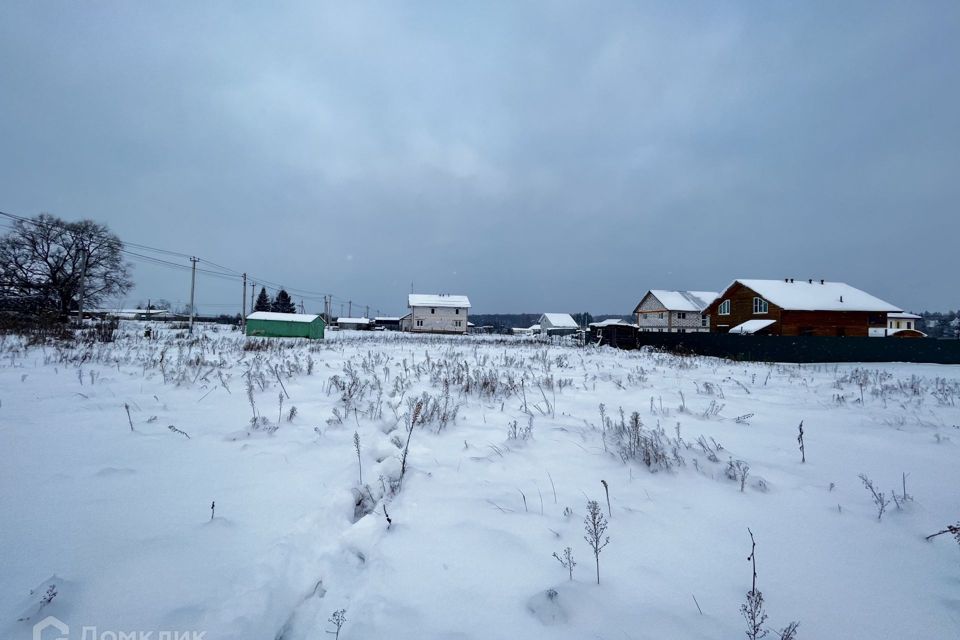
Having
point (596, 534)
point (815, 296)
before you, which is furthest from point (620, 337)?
point (596, 534)

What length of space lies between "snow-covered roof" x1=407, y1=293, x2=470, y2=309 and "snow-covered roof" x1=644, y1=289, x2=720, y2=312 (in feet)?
94.4

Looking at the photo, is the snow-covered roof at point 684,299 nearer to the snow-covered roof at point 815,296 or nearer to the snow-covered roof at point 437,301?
the snow-covered roof at point 815,296

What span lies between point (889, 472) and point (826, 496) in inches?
40.4

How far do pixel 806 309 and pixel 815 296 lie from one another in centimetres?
379

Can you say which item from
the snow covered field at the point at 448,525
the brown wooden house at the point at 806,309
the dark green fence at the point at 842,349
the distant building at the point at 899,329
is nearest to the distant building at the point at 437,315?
the brown wooden house at the point at 806,309

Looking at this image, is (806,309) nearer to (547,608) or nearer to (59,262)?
(547,608)

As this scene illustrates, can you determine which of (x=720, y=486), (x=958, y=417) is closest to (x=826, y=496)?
(x=720, y=486)

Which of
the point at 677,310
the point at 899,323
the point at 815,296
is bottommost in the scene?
the point at 899,323

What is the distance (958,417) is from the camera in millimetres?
4930

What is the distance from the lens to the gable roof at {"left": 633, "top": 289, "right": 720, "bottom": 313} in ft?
154

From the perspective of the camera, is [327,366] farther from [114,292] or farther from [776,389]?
[114,292]

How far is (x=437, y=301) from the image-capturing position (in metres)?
59.8

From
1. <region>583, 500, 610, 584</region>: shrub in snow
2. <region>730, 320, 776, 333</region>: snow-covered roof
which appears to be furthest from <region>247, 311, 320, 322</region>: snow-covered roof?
<region>730, 320, 776, 333</region>: snow-covered roof

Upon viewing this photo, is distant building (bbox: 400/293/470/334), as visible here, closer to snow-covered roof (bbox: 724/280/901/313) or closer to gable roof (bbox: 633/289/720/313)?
gable roof (bbox: 633/289/720/313)
